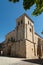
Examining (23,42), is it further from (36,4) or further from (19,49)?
(36,4)

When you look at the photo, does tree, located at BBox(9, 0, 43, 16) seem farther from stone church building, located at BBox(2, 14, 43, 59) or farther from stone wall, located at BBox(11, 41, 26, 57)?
stone wall, located at BBox(11, 41, 26, 57)

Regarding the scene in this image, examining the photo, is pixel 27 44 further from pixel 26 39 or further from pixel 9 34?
pixel 9 34

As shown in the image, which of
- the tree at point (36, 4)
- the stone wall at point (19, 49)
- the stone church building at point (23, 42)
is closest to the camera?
the tree at point (36, 4)

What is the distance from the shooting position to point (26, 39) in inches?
1380

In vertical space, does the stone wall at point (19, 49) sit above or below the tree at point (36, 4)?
below

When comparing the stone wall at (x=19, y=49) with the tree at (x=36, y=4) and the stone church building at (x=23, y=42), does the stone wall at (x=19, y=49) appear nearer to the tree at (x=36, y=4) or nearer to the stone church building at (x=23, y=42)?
the stone church building at (x=23, y=42)

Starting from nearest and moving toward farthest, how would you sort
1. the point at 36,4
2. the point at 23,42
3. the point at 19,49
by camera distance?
the point at 36,4
the point at 23,42
the point at 19,49

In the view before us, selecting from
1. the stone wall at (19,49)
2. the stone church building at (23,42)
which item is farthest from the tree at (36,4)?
the stone wall at (19,49)

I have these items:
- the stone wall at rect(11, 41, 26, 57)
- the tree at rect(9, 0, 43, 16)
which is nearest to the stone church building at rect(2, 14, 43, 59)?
the stone wall at rect(11, 41, 26, 57)

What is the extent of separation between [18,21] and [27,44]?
10.4 meters

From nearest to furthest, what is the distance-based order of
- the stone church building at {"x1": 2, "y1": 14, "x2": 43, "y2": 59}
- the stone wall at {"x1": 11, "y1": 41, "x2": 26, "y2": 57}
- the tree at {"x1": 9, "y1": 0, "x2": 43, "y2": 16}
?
the tree at {"x1": 9, "y1": 0, "x2": 43, "y2": 16}, the stone wall at {"x1": 11, "y1": 41, "x2": 26, "y2": 57}, the stone church building at {"x1": 2, "y1": 14, "x2": 43, "y2": 59}

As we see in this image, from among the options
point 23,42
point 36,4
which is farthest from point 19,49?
point 36,4

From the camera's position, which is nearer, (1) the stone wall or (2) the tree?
(2) the tree

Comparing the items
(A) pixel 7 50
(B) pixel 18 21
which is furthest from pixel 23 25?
(A) pixel 7 50
